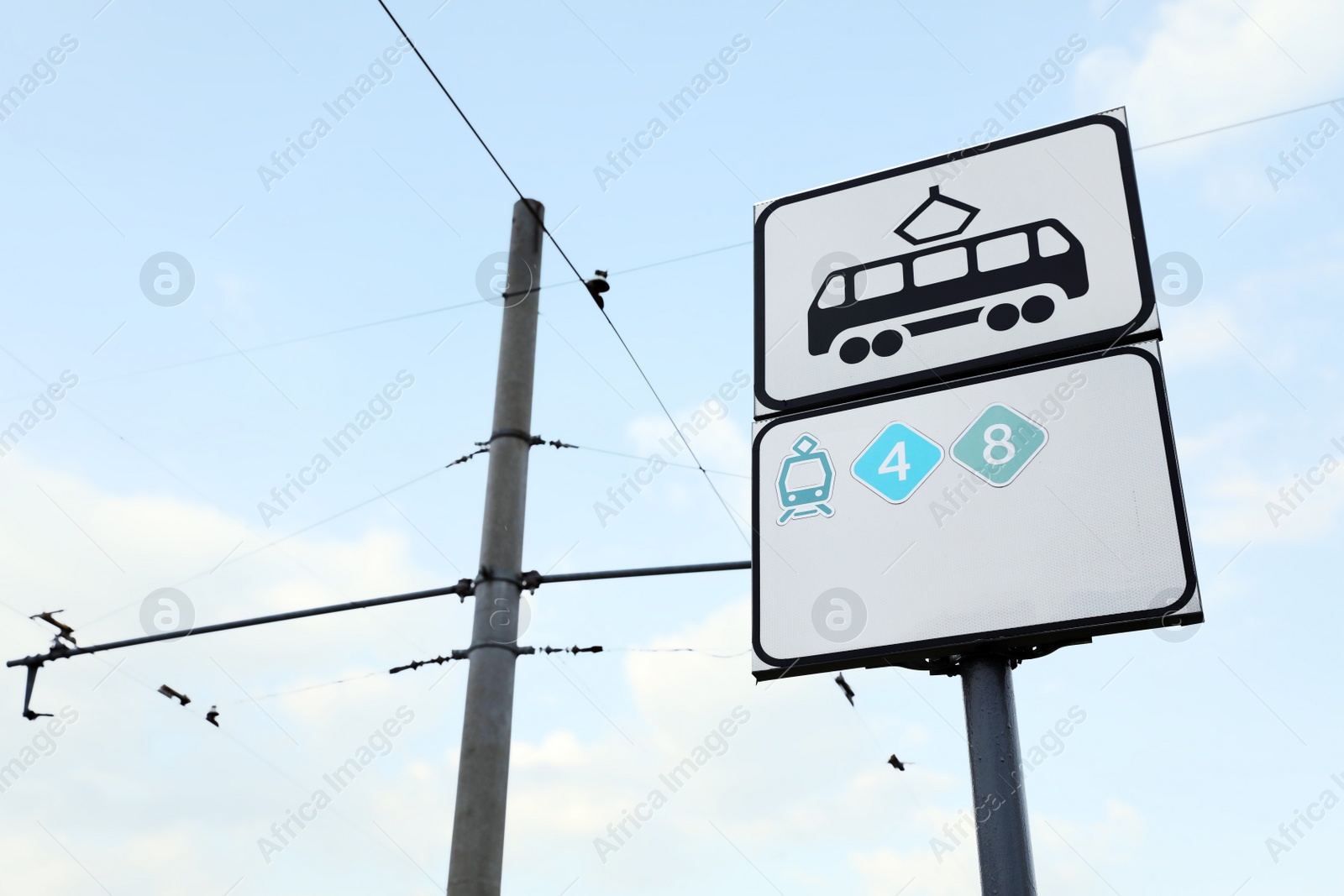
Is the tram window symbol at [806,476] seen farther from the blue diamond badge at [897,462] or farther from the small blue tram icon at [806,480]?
the blue diamond badge at [897,462]

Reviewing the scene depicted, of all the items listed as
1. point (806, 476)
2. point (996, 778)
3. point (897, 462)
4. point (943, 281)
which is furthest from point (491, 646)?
point (996, 778)

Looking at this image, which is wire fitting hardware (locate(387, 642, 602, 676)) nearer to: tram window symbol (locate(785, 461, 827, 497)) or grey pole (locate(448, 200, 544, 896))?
grey pole (locate(448, 200, 544, 896))

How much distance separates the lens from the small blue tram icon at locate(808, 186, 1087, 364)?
399 cm

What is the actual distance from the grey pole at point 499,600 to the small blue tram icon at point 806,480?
11.3 feet

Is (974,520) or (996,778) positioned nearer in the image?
(996,778)

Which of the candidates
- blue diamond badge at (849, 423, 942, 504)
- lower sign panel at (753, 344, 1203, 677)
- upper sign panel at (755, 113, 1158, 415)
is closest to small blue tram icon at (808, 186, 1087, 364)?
upper sign panel at (755, 113, 1158, 415)

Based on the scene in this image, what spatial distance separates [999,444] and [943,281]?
64cm

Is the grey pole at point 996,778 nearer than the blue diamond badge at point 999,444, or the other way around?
the grey pole at point 996,778

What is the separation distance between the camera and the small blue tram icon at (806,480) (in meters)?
4.02

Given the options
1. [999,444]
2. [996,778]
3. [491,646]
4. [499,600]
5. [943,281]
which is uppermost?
[499,600]

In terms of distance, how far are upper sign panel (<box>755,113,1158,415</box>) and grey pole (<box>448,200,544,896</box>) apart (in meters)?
3.39

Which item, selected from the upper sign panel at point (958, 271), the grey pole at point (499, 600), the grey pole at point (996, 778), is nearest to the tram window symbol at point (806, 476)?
the upper sign panel at point (958, 271)

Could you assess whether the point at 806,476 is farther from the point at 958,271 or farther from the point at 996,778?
the point at 996,778

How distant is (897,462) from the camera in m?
3.95
